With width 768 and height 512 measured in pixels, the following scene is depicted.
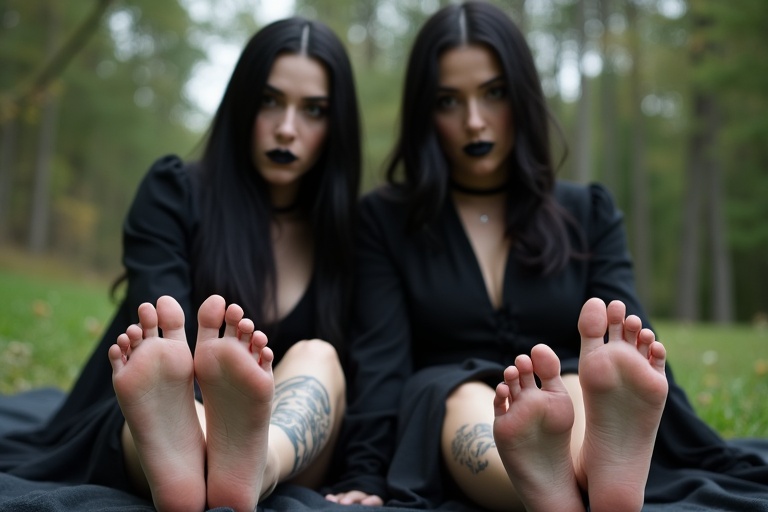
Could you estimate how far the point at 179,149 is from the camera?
687 inches

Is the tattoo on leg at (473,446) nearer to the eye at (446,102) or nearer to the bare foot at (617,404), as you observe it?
the bare foot at (617,404)

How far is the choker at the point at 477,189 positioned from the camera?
2.52 meters

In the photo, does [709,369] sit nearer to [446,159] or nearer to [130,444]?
[446,159]

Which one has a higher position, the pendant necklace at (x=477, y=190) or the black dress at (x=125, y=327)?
the pendant necklace at (x=477, y=190)

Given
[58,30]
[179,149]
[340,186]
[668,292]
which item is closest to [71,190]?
[179,149]

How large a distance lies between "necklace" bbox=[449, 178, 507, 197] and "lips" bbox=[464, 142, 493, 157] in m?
0.17

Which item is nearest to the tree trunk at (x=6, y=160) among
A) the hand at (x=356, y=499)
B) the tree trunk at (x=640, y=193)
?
the tree trunk at (x=640, y=193)

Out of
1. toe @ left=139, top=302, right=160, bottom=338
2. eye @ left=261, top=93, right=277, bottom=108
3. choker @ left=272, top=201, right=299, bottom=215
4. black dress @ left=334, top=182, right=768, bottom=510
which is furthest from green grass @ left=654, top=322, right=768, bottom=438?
toe @ left=139, top=302, right=160, bottom=338

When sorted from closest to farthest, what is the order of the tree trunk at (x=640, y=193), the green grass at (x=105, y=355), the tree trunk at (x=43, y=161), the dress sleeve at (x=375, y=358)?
1. the dress sleeve at (x=375, y=358)
2. the green grass at (x=105, y=355)
3. the tree trunk at (x=43, y=161)
4. the tree trunk at (x=640, y=193)

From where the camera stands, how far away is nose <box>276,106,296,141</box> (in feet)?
7.52

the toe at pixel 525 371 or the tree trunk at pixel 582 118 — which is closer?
the toe at pixel 525 371

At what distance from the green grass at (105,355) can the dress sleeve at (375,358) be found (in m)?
1.37

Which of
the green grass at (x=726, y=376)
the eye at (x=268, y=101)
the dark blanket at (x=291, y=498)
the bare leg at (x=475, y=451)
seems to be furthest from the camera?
the green grass at (x=726, y=376)

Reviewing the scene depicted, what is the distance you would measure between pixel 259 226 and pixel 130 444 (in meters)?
0.86
